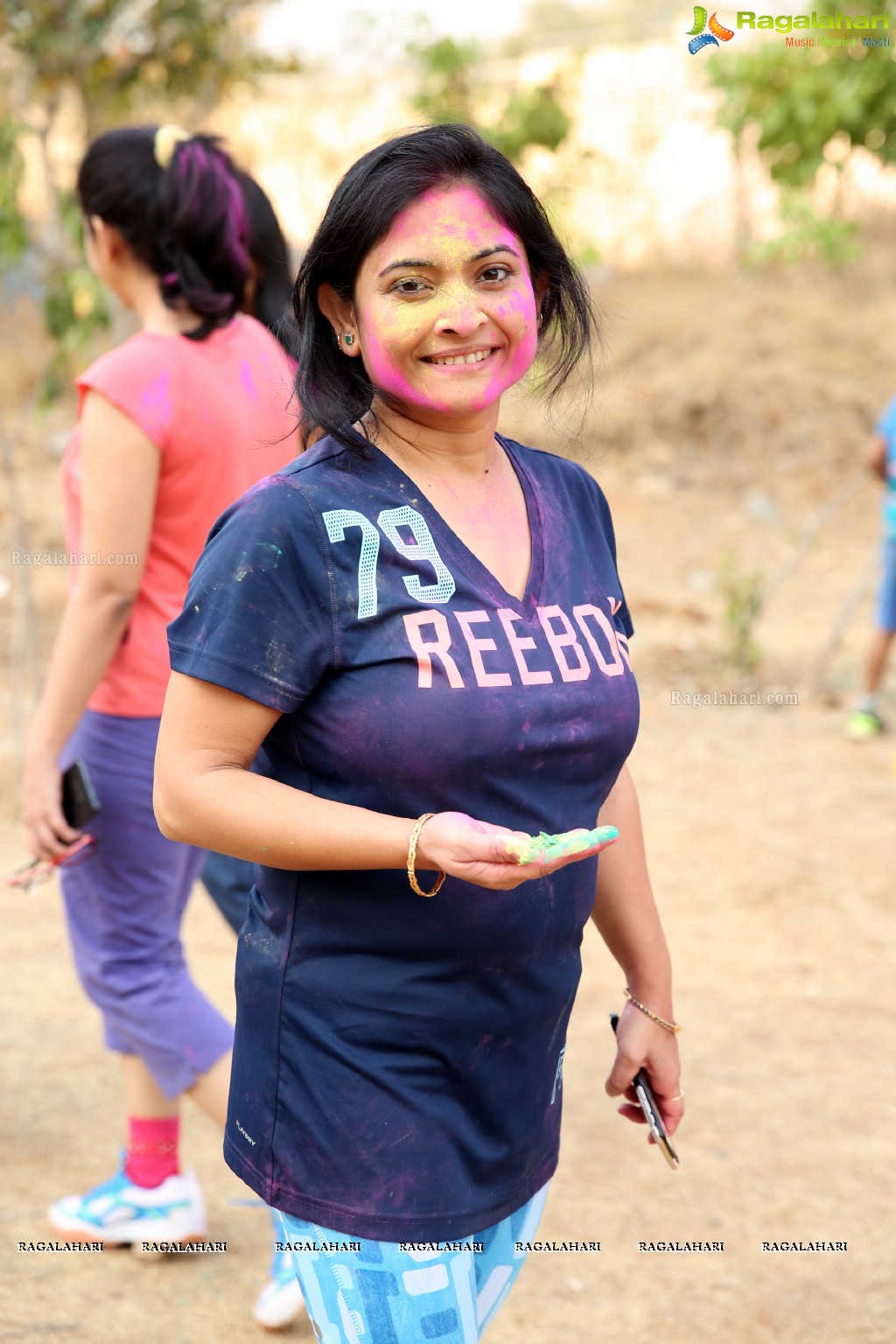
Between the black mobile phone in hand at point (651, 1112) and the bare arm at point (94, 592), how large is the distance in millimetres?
1080

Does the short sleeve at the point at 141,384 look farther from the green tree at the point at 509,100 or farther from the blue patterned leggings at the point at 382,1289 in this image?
the green tree at the point at 509,100

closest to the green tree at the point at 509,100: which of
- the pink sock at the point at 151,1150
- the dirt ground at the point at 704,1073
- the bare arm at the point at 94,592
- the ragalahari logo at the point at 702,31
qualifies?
the dirt ground at the point at 704,1073

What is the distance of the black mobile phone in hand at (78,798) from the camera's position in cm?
233

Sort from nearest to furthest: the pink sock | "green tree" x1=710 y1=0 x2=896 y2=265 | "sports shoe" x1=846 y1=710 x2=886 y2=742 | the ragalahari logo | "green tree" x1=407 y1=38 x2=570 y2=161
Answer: the pink sock
the ragalahari logo
"green tree" x1=710 y1=0 x2=896 y2=265
"sports shoe" x1=846 y1=710 x2=886 y2=742
"green tree" x1=407 y1=38 x2=570 y2=161

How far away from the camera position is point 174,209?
233 centimetres

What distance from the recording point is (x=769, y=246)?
5.70m

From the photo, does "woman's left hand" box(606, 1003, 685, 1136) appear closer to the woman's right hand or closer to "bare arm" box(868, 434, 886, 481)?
the woman's right hand

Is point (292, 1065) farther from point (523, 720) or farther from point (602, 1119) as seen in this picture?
point (602, 1119)

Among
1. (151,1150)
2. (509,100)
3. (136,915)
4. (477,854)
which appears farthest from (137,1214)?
(509,100)

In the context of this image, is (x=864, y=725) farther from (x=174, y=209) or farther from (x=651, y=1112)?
(x=651, y=1112)

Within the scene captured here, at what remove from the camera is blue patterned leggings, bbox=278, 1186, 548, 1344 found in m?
1.40

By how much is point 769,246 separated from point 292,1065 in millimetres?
5048

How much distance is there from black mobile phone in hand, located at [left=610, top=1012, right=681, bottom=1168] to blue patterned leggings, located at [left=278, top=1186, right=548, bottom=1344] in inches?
13.0

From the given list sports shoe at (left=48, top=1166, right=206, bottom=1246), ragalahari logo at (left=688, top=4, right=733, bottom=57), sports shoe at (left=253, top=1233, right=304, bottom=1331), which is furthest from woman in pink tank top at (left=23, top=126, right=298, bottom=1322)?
ragalahari logo at (left=688, top=4, right=733, bottom=57)
